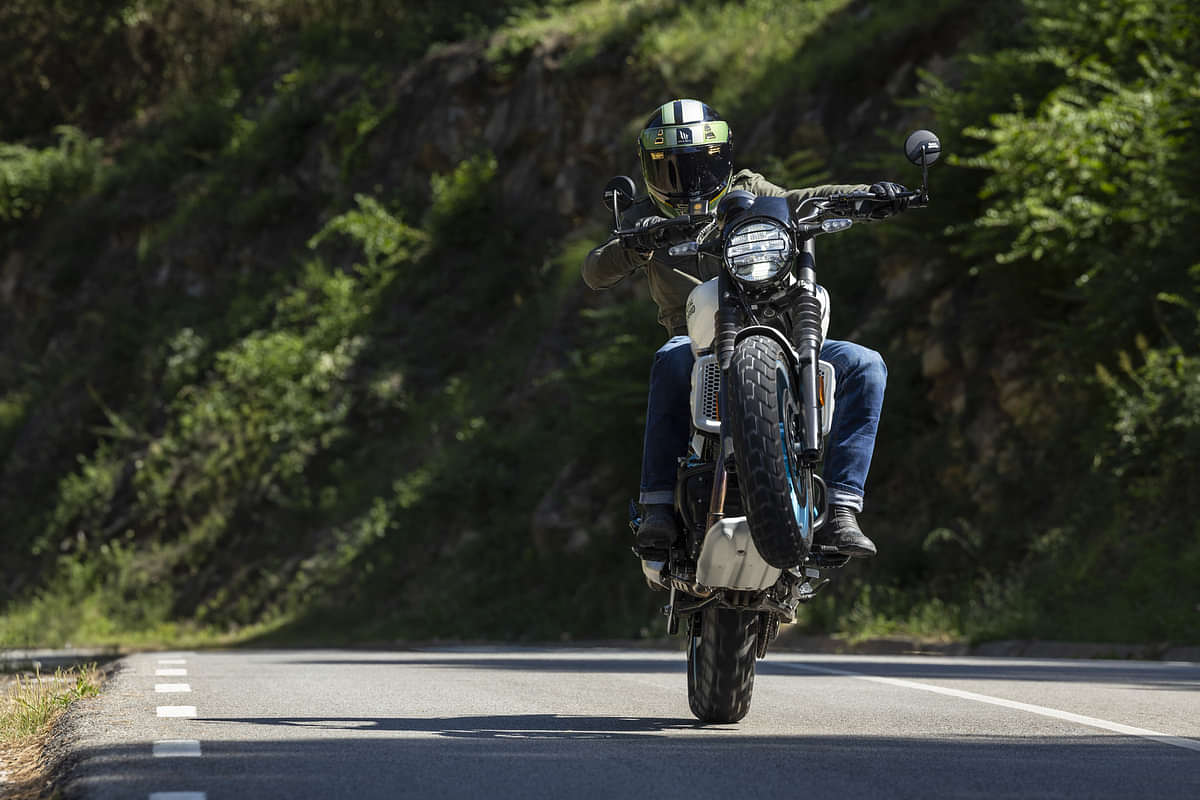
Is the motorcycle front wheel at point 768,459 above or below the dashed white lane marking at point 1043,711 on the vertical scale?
above

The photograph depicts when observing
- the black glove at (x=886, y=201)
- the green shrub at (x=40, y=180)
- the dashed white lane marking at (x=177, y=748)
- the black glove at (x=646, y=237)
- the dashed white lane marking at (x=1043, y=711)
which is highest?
the green shrub at (x=40, y=180)

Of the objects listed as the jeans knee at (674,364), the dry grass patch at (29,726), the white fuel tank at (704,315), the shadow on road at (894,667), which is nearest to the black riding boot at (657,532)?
the jeans knee at (674,364)

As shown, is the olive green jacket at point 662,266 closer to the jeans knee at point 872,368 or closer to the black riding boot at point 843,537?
the jeans knee at point 872,368

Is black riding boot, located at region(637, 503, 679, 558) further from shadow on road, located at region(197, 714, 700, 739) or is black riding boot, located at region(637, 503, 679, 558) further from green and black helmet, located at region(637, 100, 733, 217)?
green and black helmet, located at region(637, 100, 733, 217)

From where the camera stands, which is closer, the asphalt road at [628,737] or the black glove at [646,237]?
the asphalt road at [628,737]

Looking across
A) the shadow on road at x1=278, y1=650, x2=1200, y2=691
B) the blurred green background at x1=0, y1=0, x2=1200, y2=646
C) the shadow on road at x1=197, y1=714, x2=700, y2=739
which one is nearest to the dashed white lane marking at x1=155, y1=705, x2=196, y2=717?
the shadow on road at x1=197, y1=714, x2=700, y2=739

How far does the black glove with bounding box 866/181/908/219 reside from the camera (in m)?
7.32

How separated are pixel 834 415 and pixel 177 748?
2977mm

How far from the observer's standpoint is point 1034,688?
9148 mm

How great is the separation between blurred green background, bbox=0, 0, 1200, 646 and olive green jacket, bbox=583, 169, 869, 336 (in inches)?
320

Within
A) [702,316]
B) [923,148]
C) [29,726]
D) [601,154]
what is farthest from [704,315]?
[601,154]

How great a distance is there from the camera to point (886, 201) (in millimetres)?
7340

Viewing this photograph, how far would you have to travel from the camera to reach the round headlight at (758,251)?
6816 millimetres

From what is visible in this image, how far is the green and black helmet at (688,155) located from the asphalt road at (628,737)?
2291 mm
